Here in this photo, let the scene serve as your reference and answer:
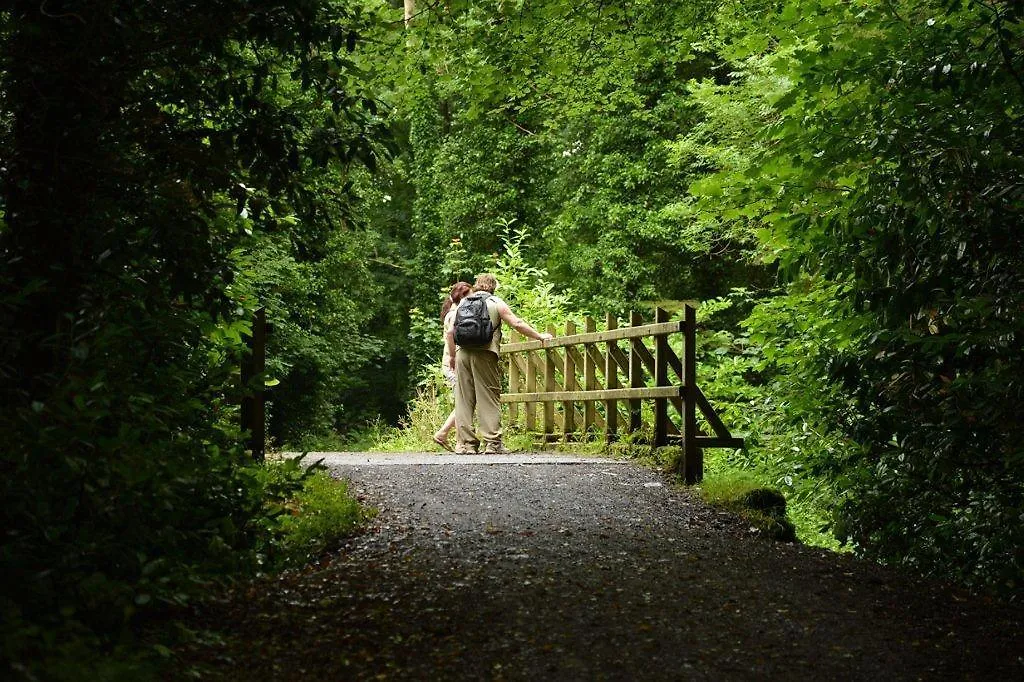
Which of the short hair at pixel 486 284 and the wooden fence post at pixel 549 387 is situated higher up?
the short hair at pixel 486 284

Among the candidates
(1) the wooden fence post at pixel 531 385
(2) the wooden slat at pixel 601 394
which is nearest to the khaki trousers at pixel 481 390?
(2) the wooden slat at pixel 601 394

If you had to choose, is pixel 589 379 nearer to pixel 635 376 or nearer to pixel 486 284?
pixel 635 376

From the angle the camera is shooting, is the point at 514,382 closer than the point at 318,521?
No

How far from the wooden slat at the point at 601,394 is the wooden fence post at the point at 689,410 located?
5.1 inches

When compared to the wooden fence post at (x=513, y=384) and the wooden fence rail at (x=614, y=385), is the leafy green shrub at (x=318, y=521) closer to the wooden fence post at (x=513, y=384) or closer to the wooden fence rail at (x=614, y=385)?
the wooden fence rail at (x=614, y=385)

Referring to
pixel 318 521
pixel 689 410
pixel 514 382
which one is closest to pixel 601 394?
pixel 689 410

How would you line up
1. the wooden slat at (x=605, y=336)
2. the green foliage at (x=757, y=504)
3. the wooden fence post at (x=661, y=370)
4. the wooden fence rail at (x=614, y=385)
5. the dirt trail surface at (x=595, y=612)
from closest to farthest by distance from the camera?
1. the dirt trail surface at (x=595, y=612)
2. the green foliage at (x=757, y=504)
3. the wooden fence rail at (x=614, y=385)
4. the wooden slat at (x=605, y=336)
5. the wooden fence post at (x=661, y=370)

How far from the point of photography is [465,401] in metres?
13.3

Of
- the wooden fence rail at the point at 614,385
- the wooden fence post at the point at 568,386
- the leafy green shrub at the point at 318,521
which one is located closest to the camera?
the leafy green shrub at the point at 318,521

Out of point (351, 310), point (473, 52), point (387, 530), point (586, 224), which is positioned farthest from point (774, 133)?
point (351, 310)

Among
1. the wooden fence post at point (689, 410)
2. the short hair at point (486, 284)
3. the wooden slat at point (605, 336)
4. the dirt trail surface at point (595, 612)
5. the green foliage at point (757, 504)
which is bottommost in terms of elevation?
the dirt trail surface at point (595, 612)

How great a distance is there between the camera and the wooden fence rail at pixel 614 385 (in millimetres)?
9570

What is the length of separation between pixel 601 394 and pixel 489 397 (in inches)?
64.0

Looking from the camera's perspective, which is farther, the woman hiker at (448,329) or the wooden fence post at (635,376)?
the woman hiker at (448,329)
